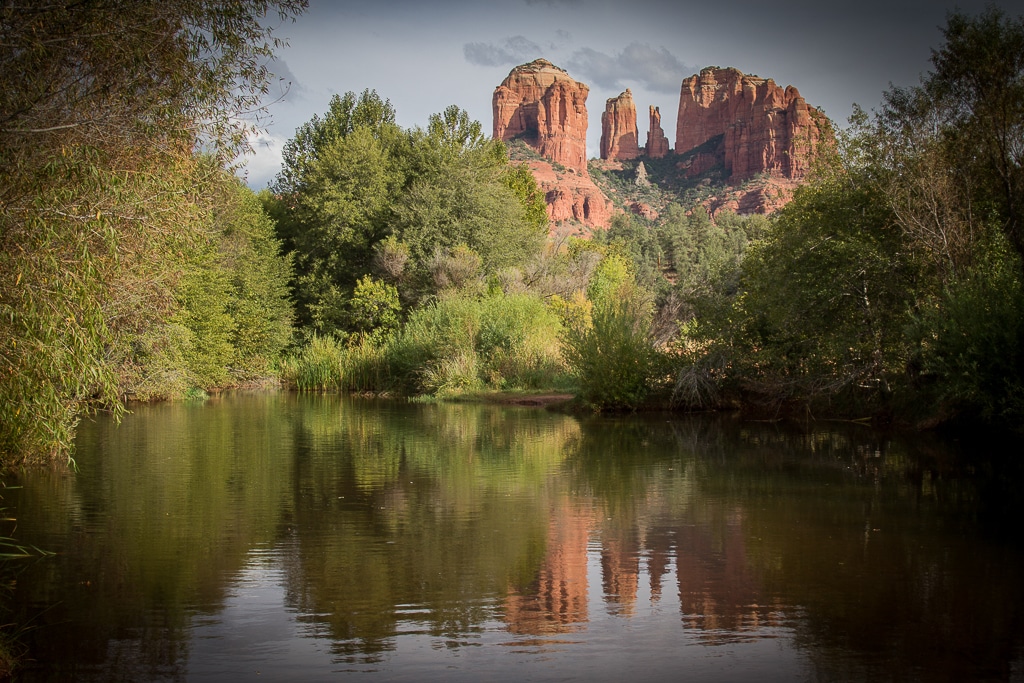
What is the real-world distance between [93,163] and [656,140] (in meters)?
155

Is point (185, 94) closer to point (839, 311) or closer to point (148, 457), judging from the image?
point (148, 457)

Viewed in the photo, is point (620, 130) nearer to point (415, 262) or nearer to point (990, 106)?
point (415, 262)

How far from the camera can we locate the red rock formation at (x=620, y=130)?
160500 mm

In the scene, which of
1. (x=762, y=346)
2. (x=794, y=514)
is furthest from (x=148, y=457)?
(x=762, y=346)

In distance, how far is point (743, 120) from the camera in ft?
443

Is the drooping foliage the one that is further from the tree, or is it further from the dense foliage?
the tree

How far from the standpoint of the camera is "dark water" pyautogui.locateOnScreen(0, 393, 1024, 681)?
548cm

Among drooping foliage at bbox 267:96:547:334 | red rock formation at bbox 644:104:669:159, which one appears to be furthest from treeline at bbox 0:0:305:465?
red rock formation at bbox 644:104:669:159

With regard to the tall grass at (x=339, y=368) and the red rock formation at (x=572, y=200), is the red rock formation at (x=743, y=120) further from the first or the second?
the tall grass at (x=339, y=368)

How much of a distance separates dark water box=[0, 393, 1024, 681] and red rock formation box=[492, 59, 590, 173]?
134 metres

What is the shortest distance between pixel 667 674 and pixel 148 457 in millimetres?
11765

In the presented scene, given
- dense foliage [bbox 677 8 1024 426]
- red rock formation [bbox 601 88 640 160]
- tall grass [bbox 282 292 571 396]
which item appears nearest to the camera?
dense foliage [bbox 677 8 1024 426]

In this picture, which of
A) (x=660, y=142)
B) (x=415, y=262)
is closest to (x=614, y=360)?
(x=415, y=262)

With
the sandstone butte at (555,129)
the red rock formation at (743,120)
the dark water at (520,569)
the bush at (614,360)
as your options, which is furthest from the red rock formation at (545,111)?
the dark water at (520,569)
